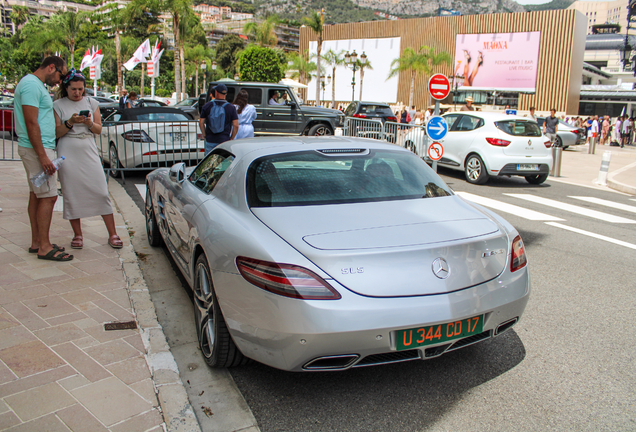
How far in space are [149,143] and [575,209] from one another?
8.04m

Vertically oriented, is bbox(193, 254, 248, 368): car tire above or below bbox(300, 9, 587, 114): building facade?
below

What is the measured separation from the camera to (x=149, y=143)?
10.1 meters

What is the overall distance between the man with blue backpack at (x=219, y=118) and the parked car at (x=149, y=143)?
2167mm

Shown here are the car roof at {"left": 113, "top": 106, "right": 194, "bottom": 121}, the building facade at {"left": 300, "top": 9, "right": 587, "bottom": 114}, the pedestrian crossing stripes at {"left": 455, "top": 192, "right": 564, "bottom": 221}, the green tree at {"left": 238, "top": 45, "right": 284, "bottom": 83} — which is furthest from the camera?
the green tree at {"left": 238, "top": 45, "right": 284, "bottom": 83}

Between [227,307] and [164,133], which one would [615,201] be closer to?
[164,133]

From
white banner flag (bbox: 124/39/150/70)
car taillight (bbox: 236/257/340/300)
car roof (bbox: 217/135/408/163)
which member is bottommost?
car taillight (bbox: 236/257/340/300)

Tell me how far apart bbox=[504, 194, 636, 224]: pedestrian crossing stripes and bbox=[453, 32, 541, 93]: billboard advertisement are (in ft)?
163

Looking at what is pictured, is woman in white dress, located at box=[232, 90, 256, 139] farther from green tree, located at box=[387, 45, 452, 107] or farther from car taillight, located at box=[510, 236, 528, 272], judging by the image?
green tree, located at box=[387, 45, 452, 107]

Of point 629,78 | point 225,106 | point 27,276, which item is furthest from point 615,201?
point 629,78

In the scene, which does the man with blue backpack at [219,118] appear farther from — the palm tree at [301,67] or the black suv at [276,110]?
the palm tree at [301,67]

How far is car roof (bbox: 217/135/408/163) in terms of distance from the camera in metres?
3.63

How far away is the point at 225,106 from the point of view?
8.13 m

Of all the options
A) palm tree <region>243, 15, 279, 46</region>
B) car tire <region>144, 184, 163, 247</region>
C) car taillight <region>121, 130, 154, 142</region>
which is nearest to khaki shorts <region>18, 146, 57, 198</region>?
car tire <region>144, 184, 163, 247</region>

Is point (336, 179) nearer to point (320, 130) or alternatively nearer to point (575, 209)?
point (575, 209)
